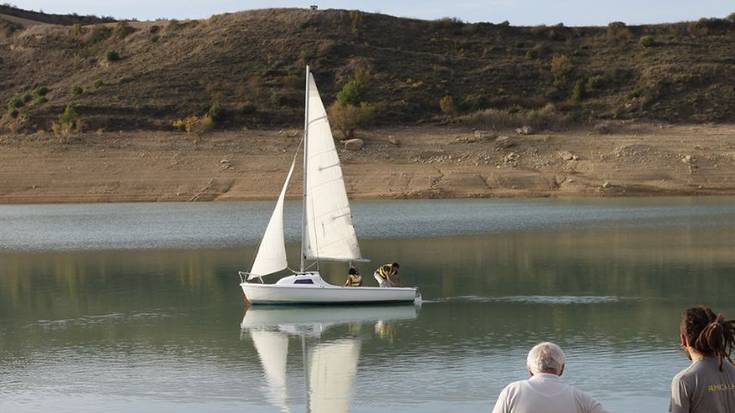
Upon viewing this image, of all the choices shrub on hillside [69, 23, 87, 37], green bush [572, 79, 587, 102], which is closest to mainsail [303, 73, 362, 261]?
green bush [572, 79, 587, 102]

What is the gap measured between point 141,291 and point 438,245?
11.3 meters

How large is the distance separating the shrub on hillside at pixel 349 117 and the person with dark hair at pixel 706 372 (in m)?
60.4

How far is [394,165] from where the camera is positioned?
204ft

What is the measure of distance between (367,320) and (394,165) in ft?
131

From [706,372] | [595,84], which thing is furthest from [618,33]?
[706,372]

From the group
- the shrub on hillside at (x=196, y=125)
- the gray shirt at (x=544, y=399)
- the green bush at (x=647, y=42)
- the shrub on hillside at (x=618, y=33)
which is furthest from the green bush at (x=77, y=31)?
the gray shirt at (x=544, y=399)

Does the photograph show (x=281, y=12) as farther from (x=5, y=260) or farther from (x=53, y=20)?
(x=5, y=260)

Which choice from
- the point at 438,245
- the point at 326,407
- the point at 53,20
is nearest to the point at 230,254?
the point at 438,245

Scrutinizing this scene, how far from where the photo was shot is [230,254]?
35.1m

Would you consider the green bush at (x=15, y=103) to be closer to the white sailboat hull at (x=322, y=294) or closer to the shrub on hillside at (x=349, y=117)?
the shrub on hillside at (x=349, y=117)

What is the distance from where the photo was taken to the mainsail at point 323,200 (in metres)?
24.7

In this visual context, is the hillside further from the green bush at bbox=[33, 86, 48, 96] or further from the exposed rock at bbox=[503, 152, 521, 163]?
the exposed rock at bbox=[503, 152, 521, 163]

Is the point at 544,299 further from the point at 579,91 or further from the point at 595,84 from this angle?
the point at 595,84

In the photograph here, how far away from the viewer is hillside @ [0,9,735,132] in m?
73.4
